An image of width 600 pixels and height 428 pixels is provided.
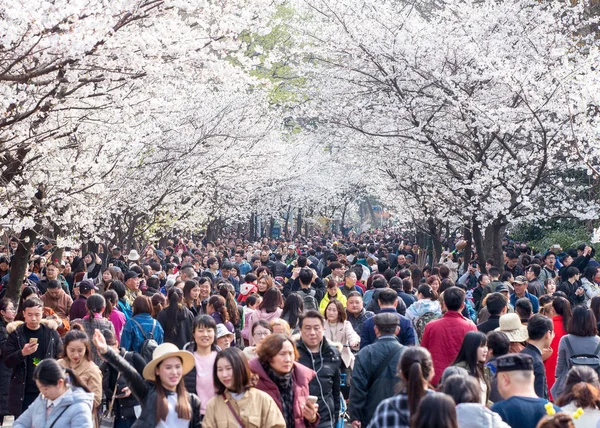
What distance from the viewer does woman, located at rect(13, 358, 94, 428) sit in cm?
635

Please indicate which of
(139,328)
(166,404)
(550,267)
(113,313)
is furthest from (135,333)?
(550,267)

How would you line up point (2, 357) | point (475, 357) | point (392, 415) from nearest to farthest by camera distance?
1. point (392, 415)
2. point (475, 357)
3. point (2, 357)

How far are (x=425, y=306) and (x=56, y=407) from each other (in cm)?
599

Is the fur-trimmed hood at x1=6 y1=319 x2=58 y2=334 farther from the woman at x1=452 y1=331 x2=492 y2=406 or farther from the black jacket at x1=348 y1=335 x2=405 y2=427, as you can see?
the woman at x1=452 y1=331 x2=492 y2=406

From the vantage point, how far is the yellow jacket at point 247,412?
20.2 feet

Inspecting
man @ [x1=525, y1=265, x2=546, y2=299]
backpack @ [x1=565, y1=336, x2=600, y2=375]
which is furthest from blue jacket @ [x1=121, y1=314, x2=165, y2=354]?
man @ [x1=525, y1=265, x2=546, y2=299]

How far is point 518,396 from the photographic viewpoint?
5.83m

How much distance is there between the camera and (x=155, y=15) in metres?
11.1

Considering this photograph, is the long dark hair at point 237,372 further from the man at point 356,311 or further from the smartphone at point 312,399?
the man at point 356,311

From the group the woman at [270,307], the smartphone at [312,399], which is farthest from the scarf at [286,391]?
the woman at [270,307]

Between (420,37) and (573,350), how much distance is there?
1118cm

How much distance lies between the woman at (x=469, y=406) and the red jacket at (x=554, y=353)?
443 cm

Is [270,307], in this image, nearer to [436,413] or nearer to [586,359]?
[586,359]

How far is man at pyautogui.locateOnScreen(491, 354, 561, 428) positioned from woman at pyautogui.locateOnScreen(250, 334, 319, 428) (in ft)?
5.24
